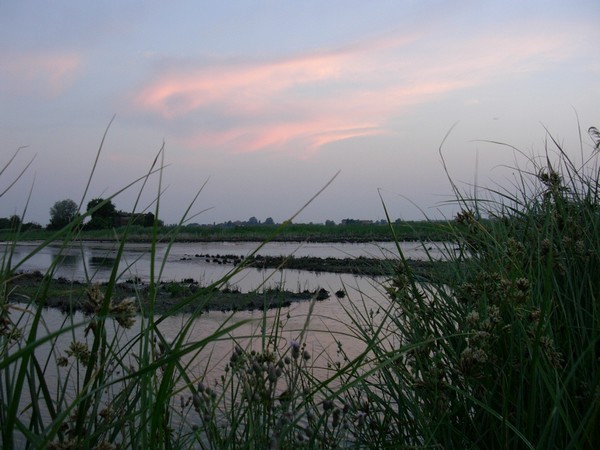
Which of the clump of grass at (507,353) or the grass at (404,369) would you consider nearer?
the grass at (404,369)

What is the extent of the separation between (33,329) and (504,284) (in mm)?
1248

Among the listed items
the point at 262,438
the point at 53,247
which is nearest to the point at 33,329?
the point at 262,438

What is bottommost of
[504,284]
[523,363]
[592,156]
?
[523,363]

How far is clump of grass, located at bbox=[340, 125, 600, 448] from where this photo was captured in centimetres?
171

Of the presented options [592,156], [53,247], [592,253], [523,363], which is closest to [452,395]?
[523,363]

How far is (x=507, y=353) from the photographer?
7.13 feet

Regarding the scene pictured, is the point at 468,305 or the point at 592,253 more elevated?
the point at 592,253

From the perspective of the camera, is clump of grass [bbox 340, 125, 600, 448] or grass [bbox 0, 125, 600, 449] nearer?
grass [bbox 0, 125, 600, 449]

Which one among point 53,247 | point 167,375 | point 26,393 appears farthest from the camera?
point 53,247

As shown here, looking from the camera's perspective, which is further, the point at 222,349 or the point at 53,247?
the point at 53,247

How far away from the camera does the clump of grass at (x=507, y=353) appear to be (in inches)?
67.4

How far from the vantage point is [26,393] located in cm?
470

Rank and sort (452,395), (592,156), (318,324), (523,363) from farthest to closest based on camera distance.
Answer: (318,324)
(592,156)
(452,395)
(523,363)

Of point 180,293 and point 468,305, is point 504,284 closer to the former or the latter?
point 468,305
